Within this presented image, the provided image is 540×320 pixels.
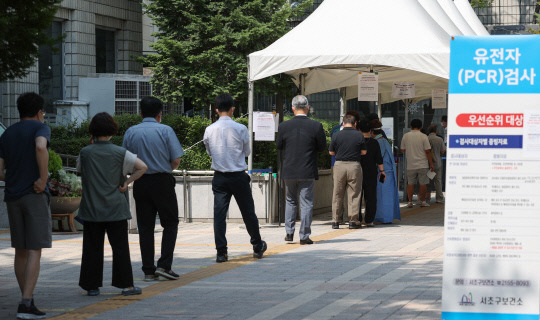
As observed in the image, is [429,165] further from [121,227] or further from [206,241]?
[121,227]

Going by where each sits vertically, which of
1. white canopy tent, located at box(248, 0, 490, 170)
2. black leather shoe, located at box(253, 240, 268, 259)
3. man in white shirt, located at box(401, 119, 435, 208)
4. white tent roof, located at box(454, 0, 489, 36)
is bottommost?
Result: black leather shoe, located at box(253, 240, 268, 259)

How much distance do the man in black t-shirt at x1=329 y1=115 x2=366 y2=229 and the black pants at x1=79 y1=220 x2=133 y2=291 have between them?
612cm

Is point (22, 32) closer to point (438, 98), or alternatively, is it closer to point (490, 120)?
point (490, 120)

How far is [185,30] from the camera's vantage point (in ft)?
100

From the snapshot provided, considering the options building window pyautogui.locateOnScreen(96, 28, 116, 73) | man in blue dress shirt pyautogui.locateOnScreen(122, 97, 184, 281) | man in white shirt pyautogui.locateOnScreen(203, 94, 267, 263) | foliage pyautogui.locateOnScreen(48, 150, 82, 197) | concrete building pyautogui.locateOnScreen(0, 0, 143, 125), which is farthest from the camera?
building window pyautogui.locateOnScreen(96, 28, 116, 73)

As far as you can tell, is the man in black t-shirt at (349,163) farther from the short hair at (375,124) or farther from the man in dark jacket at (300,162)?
the man in dark jacket at (300,162)

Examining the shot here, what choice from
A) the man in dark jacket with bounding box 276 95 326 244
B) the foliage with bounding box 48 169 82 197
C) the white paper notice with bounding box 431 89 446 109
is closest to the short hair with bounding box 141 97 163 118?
the man in dark jacket with bounding box 276 95 326 244

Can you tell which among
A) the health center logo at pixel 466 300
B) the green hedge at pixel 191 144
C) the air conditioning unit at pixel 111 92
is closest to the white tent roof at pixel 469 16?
the green hedge at pixel 191 144

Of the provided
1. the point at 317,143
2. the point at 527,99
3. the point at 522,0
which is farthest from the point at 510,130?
the point at 522,0

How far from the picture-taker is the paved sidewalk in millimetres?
7750

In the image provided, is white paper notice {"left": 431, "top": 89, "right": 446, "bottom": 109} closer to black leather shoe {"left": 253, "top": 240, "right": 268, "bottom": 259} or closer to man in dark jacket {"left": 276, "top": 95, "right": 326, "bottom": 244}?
man in dark jacket {"left": 276, "top": 95, "right": 326, "bottom": 244}

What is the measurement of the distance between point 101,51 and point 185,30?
111 inches

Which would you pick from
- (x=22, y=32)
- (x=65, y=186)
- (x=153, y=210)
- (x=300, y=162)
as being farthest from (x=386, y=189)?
(x=153, y=210)

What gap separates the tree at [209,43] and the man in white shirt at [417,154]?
10.4 metres
